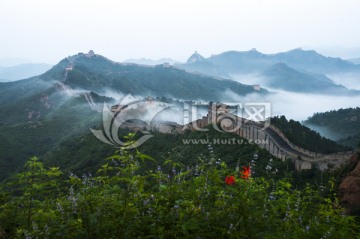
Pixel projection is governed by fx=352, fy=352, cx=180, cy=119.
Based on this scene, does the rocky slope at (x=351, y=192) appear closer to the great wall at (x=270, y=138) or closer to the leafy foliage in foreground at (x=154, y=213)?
the great wall at (x=270, y=138)

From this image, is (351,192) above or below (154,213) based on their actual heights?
below

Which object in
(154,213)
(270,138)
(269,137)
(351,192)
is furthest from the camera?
(269,137)

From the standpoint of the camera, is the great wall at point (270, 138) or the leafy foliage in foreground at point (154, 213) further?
the great wall at point (270, 138)

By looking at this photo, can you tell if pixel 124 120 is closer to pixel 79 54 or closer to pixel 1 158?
pixel 1 158

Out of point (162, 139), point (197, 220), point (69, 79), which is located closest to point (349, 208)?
point (197, 220)

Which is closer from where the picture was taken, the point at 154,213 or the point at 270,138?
the point at 154,213

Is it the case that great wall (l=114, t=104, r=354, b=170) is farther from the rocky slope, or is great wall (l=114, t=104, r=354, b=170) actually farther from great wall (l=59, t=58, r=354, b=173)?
the rocky slope

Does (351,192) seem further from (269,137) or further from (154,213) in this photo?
(269,137)

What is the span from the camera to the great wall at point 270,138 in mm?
26281

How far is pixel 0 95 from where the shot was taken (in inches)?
4916

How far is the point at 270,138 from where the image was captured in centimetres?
3538

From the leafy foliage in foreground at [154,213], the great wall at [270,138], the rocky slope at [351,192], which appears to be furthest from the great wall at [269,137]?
the leafy foliage in foreground at [154,213]

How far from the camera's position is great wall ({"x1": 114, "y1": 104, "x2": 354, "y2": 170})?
26281mm

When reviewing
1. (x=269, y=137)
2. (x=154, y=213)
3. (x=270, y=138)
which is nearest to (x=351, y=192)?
(x=154, y=213)
